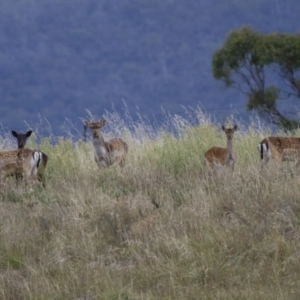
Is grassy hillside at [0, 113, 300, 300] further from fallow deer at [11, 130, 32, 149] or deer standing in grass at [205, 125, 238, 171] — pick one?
fallow deer at [11, 130, 32, 149]

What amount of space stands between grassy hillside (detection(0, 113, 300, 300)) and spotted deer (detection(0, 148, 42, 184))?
2.36 ft

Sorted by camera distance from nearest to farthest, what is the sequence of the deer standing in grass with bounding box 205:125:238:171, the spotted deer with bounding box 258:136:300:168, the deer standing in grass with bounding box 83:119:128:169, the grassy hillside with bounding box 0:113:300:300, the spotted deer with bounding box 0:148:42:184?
the grassy hillside with bounding box 0:113:300:300
the spotted deer with bounding box 0:148:42:184
the deer standing in grass with bounding box 205:125:238:171
the spotted deer with bounding box 258:136:300:168
the deer standing in grass with bounding box 83:119:128:169

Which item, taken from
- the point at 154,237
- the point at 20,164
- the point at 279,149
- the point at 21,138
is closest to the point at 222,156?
the point at 279,149

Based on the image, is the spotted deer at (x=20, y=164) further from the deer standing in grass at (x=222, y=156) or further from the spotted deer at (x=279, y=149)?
the spotted deer at (x=279, y=149)

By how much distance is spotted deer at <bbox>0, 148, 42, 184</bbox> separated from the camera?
1506cm

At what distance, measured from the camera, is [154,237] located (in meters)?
10.7

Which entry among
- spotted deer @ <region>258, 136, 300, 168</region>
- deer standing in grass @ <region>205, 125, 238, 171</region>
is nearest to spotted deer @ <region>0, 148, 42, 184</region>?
deer standing in grass @ <region>205, 125, 238, 171</region>

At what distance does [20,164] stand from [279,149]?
4.19 m

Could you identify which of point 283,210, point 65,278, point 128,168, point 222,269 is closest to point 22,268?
point 65,278

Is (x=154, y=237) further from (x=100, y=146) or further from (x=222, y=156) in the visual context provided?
(x=100, y=146)

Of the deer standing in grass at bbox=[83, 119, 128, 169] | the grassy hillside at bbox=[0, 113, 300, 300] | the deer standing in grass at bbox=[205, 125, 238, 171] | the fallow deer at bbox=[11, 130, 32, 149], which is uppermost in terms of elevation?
the fallow deer at bbox=[11, 130, 32, 149]

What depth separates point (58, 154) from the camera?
1734cm

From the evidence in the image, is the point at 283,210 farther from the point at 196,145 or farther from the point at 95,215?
the point at 196,145

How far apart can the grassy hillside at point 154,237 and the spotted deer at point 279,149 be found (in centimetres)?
167
